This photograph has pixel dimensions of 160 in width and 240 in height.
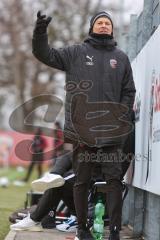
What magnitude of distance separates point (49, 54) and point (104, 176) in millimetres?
1283

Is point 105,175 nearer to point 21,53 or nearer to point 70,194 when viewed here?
point 70,194

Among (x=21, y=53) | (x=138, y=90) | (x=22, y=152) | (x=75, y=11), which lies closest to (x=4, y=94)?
(x=21, y=53)

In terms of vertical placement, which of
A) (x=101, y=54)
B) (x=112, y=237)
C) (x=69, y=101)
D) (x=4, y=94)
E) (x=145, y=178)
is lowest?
(x=112, y=237)

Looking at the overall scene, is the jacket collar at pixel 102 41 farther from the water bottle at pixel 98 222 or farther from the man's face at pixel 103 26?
the water bottle at pixel 98 222

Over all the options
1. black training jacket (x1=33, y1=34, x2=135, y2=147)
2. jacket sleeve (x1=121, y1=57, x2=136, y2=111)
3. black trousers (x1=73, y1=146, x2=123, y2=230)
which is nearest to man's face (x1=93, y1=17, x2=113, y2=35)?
black training jacket (x1=33, y1=34, x2=135, y2=147)

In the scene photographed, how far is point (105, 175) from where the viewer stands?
725cm

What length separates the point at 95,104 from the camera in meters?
7.22

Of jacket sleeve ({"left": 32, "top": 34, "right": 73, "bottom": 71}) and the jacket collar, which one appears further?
the jacket collar

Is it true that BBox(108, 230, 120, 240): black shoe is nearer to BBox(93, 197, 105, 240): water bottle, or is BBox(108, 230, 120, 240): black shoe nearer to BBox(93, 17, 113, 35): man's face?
BBox(93, 197, 105, 240): water bottle

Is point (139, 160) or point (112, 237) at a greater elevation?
point (139, 160)

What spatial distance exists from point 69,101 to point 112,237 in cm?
136

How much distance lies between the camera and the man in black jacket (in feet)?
23.6

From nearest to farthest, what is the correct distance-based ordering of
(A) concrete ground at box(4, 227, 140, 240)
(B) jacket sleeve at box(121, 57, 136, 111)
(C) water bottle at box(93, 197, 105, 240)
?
1. (B) jacket sleeve at box(121, 57, 136, 111)
2. (C) water bottle at box(93, 197, 105, 240)
3. (A) concrete ground at box(4, 227, 140, 240)

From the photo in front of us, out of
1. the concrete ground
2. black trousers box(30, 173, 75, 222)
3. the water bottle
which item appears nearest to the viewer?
the water bottle
